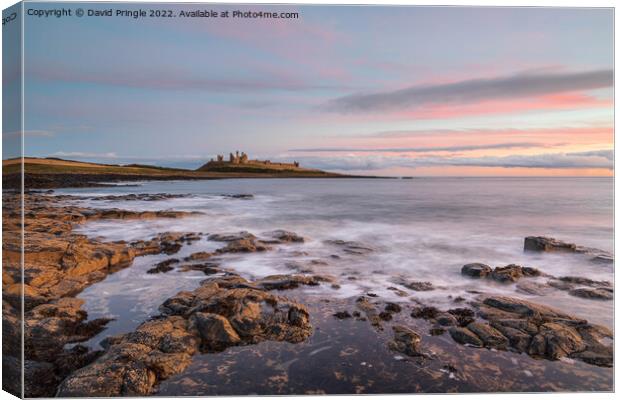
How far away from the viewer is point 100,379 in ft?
26.2

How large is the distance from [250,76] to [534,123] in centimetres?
857

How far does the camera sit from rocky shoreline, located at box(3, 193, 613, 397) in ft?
27.5

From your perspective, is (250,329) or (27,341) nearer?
(27,341)

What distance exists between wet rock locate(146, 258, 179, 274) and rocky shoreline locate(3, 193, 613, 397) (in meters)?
0.07

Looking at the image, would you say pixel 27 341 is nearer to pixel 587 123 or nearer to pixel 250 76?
pixel 250 76

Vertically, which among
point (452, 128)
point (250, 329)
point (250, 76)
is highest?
point (250, 76)

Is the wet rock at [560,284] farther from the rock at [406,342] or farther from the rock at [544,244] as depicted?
the rock at [406,342]

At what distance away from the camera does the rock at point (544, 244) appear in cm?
1507

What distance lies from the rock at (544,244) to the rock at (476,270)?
308cm

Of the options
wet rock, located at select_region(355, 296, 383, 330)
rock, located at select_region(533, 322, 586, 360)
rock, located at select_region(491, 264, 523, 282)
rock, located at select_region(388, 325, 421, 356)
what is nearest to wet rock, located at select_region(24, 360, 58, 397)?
wet rock, located at select_region(355, 296, 383, 330)

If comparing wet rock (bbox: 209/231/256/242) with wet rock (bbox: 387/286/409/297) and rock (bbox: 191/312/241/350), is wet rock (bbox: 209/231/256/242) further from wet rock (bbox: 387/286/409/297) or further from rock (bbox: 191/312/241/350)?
rock (bbox: 191/312/241/350)

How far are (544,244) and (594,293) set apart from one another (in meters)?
3.84

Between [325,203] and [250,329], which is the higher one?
[325,203]

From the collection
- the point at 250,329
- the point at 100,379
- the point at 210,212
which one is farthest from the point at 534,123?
the point at 210,212
